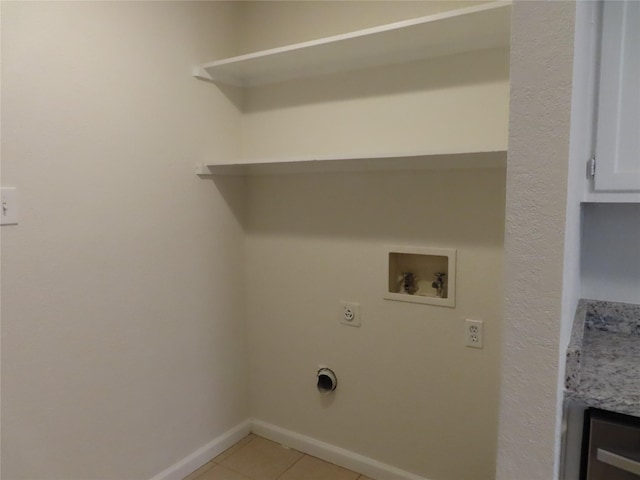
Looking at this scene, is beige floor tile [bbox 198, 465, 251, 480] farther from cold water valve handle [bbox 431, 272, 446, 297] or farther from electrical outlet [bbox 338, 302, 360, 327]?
cold water valve handle [bbox 431, 272, 446, 297]

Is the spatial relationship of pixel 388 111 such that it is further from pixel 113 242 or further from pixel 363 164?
pixel 113 242

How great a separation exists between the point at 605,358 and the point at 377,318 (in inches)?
37.2

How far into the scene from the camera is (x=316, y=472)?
224 cm

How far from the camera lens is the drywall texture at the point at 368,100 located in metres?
1.77

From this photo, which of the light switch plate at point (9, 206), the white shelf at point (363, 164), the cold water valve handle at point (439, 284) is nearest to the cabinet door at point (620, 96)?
the white shelf at point (363, 164)

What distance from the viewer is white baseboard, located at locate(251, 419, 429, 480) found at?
2141 millimetres

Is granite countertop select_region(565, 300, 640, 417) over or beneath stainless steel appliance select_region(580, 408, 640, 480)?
over

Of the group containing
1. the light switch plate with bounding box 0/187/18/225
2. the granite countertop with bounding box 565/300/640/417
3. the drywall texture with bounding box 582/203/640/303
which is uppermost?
the light switch plate with bounding box 0/187/18/225

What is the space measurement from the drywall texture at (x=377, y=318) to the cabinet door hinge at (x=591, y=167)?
1.25ft

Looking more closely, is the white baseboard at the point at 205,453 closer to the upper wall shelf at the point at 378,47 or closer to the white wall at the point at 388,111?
the white wall at the point at 388,111

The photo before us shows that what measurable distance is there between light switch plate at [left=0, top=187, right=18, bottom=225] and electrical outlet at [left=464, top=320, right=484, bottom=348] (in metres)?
1.77

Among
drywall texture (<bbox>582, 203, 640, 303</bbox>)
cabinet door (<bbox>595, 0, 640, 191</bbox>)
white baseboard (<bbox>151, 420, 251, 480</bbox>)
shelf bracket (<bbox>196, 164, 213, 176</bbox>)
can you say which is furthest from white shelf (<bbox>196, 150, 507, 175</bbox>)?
white baseboard (<bbox>151, 420, 251, 480</bbox>)

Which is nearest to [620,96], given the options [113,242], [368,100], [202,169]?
[368,100]

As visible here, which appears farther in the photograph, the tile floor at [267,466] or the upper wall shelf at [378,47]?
the tile floor at [267,466]
